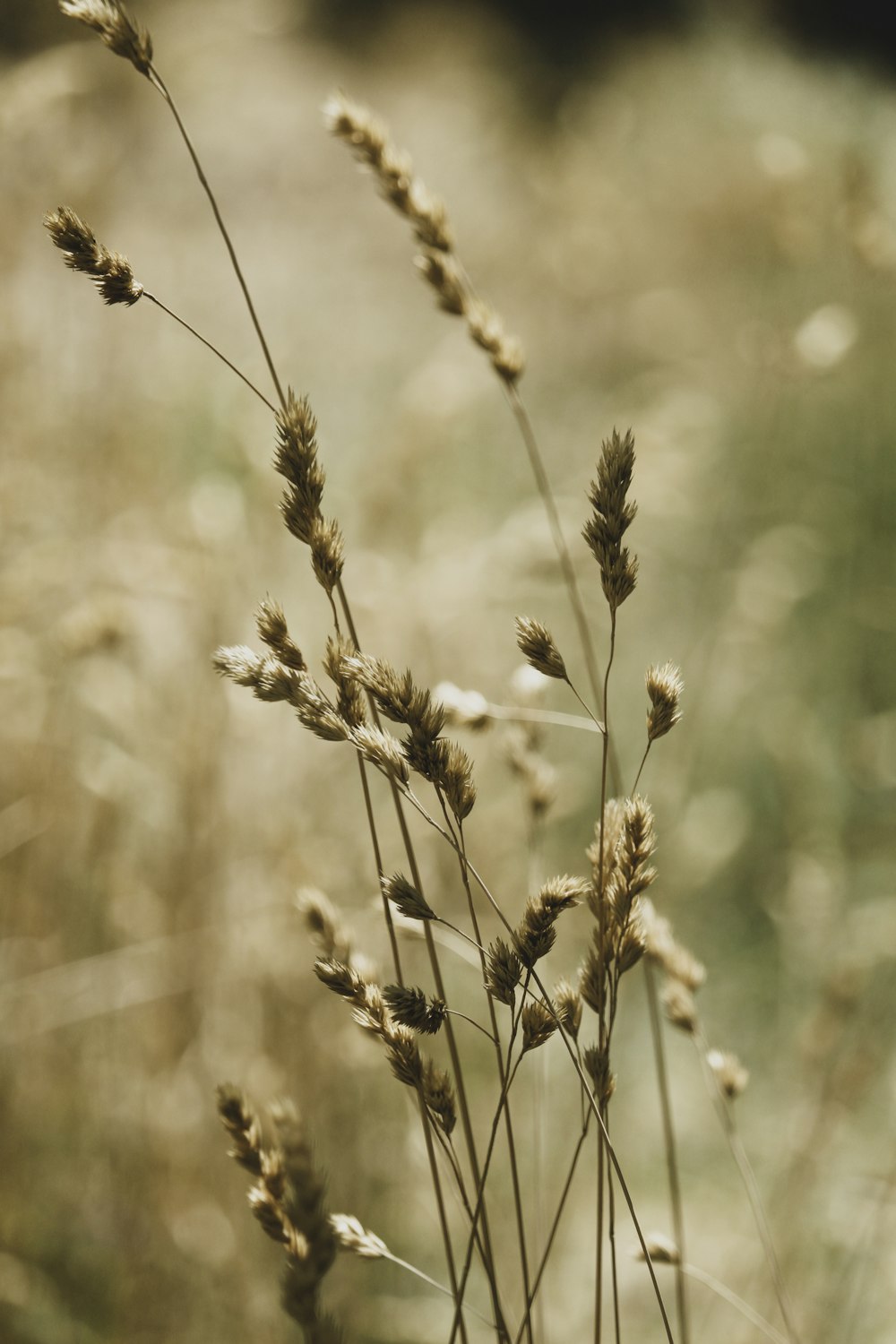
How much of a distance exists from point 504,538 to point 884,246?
0.82 m

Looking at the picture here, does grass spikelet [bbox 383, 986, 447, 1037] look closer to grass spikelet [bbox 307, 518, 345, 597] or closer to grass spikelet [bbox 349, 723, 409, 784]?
grass spikelet [bbox 349, 723, 409, 784]

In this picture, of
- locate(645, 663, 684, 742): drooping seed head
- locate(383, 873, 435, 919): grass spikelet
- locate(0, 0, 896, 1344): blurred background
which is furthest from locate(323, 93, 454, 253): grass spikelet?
locate(0, 0, 896, 1344): blurred background

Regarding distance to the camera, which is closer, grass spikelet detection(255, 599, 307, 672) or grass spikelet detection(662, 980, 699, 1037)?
grass spikelet detection(255, 599, 307, 672)

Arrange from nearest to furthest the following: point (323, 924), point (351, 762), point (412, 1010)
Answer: point (412, 1010)
point (323, 924)
point (351, 762)

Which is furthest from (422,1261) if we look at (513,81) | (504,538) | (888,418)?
(513,81)

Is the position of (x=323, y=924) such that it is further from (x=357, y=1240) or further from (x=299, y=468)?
(x=299, y=468)

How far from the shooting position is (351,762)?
1569 millimetres

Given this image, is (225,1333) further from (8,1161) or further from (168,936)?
(168,936)

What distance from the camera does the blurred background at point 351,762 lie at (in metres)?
1.18

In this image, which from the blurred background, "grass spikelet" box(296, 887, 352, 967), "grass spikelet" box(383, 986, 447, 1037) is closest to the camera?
"grass spikelet" box(383, 986, 447, 1037)

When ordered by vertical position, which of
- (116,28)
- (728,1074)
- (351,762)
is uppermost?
(351,762)

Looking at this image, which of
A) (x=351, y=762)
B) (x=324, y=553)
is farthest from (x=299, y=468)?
(x=351, y=762)

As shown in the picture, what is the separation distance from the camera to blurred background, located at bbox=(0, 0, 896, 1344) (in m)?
1.18

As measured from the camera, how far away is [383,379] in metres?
3.12
